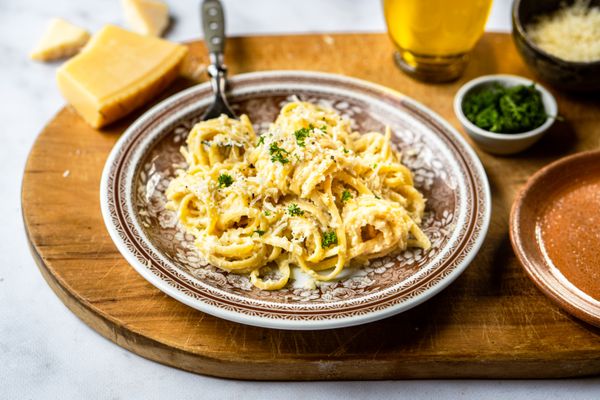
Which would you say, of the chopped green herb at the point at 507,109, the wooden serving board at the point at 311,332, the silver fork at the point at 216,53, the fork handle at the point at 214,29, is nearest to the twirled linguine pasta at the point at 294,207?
the wooden serving board at the point at 311,332

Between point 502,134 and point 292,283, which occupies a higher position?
point 502,134

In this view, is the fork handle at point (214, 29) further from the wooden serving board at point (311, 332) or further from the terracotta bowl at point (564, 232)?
the terracotta bowl at point (564, 232)

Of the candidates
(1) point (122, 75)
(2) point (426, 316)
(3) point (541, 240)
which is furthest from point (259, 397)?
(1) point (122, 75)

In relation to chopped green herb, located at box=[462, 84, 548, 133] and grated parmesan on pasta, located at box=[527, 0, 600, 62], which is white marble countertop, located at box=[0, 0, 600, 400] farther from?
grated parmesan on pasta, located at box=[527, 0, 600, 62]

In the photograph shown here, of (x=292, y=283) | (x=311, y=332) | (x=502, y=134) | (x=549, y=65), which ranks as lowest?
(x=311, y=332)

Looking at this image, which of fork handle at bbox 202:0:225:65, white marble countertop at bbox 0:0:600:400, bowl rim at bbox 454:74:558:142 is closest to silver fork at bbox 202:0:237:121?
fork handle at bbox 202:0:225:65

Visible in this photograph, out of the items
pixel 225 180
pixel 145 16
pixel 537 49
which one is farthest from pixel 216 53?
pixel 537 49

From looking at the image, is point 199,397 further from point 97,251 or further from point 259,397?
point 97,251

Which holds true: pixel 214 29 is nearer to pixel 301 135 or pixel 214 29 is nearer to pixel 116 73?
A: pixel 116 73
